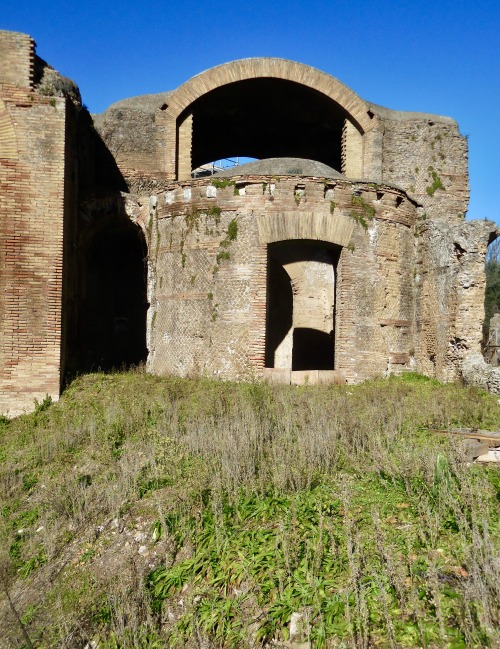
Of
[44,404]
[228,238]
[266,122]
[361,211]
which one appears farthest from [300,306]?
[44,404]

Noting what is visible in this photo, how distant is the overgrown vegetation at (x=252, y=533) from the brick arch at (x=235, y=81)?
9.00 meters

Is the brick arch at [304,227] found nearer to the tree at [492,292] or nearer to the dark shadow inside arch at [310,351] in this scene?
the dark shadow inside arch at [310,351]

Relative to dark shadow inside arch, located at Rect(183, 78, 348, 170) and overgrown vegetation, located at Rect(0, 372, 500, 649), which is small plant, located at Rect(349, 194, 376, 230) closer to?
dark shadow inside arch, located at Rect(183, 78, 348, 170)

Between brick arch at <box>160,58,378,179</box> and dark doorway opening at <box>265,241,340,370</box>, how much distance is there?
11.5 feet

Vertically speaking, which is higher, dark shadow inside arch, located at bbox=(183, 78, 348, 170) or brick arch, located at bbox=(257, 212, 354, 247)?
dark shadow inside arch, located at bbox=(183, 78, 348, 170)

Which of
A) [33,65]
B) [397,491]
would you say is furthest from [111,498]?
[33,65]

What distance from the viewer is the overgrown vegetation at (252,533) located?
3404mm

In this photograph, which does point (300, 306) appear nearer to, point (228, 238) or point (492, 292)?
point (228, 238)

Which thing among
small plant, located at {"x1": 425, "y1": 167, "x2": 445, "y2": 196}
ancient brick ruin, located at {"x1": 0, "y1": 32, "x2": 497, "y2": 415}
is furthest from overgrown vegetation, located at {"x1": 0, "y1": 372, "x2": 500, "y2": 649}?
small plant, located at {"x1": 425, "y1": 167, "x2": 445, "y2": 196}

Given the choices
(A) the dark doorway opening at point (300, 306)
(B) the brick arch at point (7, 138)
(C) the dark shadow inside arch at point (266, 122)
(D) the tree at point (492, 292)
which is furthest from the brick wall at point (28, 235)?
(D) the tree at point (492, 292)

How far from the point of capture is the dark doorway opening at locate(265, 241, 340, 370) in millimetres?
14845

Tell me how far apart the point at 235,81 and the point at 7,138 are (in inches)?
277

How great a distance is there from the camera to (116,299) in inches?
649

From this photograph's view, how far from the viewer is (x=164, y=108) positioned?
14.4 m
